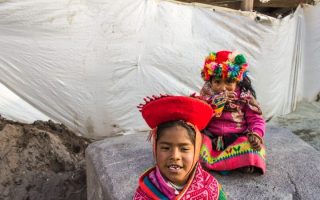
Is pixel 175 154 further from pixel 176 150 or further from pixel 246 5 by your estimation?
pixel 246 5

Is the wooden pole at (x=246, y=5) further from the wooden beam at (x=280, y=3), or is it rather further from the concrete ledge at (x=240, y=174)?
the concrete ledge at (x=240, y=174)

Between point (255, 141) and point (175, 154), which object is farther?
point (255, 141)

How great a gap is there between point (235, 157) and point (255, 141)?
0.57 feet

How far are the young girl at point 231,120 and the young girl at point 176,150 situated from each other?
3.52 ft

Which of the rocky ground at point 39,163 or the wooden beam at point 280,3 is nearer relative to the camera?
the rocky ground at point 39,163

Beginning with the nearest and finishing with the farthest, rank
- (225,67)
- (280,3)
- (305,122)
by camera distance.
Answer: (225,67) < (305,122) < (280,3)

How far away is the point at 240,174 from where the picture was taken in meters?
2.98

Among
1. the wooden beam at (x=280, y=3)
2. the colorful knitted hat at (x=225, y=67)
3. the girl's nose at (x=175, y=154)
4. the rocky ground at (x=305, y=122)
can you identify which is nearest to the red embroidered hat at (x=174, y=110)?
the girl's nose at (x=175, y=154)

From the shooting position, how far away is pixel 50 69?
4461 millimetres

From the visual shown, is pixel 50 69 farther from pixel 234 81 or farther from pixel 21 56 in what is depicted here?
pixel 234 81

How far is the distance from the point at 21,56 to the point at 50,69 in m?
0.31

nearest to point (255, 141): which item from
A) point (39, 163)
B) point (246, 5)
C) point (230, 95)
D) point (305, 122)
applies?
point (230, 95)

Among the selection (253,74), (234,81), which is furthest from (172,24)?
(234,81)

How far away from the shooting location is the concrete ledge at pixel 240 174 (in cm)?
271
